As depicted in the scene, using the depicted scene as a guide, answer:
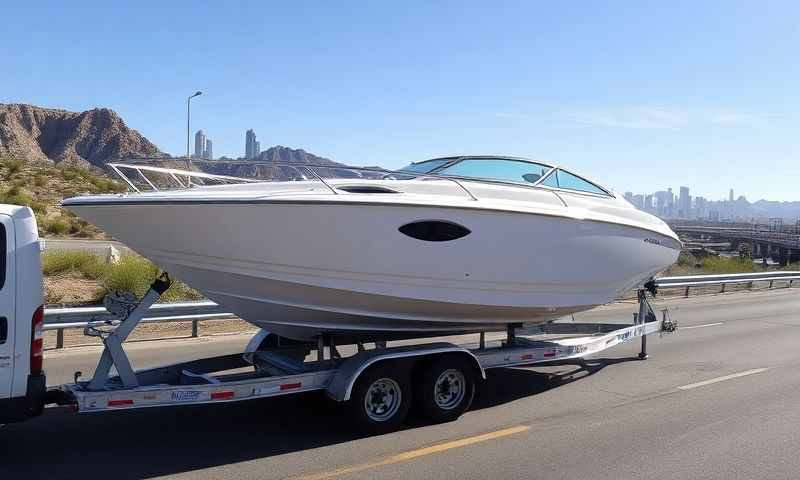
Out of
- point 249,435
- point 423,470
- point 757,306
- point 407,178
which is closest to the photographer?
point 423,470

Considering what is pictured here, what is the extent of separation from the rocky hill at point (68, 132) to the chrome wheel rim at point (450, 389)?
116 metres

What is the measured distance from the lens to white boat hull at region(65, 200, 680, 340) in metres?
6.06

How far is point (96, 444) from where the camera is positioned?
5.93m

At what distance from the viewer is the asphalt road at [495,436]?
549 cm

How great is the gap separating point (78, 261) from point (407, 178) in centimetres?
1123

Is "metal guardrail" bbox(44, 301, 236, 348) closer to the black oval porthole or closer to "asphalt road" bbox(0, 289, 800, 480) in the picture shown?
"asphalt road" bbox(0, 289, 800, 480)

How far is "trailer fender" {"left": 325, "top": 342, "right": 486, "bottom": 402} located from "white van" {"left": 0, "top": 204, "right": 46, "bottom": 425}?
232 cm

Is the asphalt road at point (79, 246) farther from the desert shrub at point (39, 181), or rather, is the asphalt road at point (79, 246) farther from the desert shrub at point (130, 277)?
the desert shrub at point (39, 181)

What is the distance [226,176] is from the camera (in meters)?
7.23

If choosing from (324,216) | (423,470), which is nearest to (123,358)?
(324,216)

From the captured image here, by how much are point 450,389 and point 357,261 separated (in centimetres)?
161

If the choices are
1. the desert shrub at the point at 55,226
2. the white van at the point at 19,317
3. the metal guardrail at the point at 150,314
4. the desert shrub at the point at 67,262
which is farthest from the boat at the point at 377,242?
the desert shrub at the point at 55,226

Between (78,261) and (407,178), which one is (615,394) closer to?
(407,178)

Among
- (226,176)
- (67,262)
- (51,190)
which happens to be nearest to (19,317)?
(226,176)
